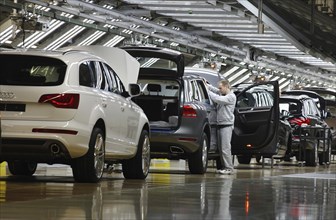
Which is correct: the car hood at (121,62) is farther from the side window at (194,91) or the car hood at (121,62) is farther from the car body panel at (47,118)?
the car body panel at (47,118)

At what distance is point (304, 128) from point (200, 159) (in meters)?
9.23

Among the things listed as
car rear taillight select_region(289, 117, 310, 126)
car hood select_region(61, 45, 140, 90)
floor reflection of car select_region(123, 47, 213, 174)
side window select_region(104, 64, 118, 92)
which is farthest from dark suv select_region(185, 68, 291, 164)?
side window select_region(104, 64, 118, 92)

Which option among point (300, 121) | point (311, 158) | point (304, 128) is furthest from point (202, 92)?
point (311, 158)

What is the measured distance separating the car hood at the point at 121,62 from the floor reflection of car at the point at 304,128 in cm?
1069

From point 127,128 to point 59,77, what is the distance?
1.94m

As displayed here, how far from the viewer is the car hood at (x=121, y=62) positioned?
52.7 feet

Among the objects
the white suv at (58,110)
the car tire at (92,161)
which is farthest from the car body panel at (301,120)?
the car tire at (92,161)

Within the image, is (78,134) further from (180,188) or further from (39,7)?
(39,7)

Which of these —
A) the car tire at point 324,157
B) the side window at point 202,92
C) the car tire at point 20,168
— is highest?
the side window at point 202,92

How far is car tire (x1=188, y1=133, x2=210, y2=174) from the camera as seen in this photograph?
1780 centimetres

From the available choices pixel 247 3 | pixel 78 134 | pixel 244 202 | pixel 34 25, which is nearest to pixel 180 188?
pixel 78 134

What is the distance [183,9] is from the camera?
29719 millimetres

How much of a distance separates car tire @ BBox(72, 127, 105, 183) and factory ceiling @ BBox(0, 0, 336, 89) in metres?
12.2

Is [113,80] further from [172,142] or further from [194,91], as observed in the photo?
[194,91]
